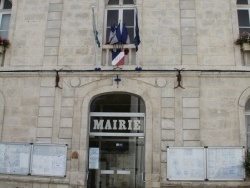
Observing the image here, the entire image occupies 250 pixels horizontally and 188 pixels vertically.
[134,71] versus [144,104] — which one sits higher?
[134,71]

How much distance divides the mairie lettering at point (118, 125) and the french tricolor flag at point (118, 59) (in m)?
1.47

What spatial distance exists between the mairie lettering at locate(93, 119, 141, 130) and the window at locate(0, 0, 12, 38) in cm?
372

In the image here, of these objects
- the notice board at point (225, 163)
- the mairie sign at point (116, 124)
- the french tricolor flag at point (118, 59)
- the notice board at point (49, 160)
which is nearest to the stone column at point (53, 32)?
the french tricolor flag at point (118, 59)

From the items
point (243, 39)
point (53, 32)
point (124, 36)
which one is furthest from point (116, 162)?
point (243, 39)

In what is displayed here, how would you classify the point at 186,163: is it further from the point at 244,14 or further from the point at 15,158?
the point at 244,14

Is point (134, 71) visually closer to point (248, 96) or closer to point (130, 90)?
point (130, 90)

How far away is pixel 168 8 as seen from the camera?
9.55 metres

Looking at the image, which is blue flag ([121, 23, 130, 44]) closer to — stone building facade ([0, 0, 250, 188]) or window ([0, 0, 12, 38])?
stone building facade ([0, 0, 250, 188])

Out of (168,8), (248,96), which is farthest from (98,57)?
(248,96)

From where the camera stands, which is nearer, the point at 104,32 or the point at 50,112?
the point at 50,112

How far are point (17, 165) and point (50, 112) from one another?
1542 mm

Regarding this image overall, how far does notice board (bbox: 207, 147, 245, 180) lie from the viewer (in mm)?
8398

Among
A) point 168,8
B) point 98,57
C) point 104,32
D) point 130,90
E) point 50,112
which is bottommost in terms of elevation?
point 50,112

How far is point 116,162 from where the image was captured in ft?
29.7
